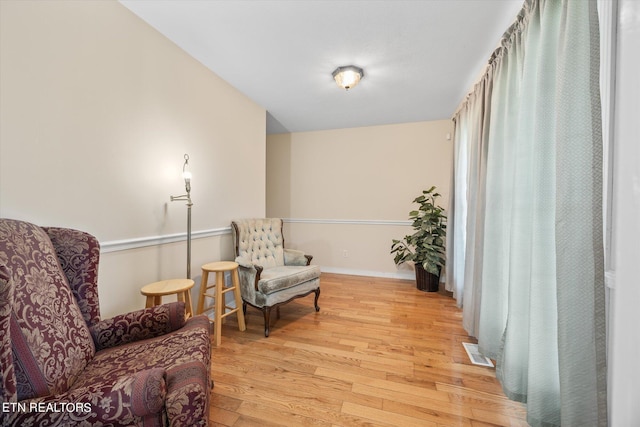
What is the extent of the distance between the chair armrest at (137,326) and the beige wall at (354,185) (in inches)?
122

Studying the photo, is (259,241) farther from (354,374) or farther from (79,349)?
(79,349)

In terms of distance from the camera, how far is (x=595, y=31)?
96 centimetres

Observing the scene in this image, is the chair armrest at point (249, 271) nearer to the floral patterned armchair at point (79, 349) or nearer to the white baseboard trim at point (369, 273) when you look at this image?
the floral patterned armchair at point (79, 349)

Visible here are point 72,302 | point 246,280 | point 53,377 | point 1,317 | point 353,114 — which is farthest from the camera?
point 353,114

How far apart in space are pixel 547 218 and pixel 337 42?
188 cm

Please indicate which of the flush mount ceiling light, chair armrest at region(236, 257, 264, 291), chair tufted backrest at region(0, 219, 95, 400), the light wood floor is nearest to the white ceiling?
the flush mount ceiling light

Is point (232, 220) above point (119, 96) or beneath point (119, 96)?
beneath

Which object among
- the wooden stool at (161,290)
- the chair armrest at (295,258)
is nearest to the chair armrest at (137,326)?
the wooden stool at (161,290)

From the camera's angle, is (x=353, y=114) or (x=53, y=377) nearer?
(x=53, y=377)

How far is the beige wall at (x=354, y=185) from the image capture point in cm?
384

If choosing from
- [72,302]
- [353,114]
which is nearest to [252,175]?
[353,114]

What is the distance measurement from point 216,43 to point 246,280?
2.08 meters

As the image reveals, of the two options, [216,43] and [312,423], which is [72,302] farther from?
[216,43]

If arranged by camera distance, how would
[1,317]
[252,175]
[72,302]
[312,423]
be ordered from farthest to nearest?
[252,175] → [312,423] → [72,302] → [1,317]
